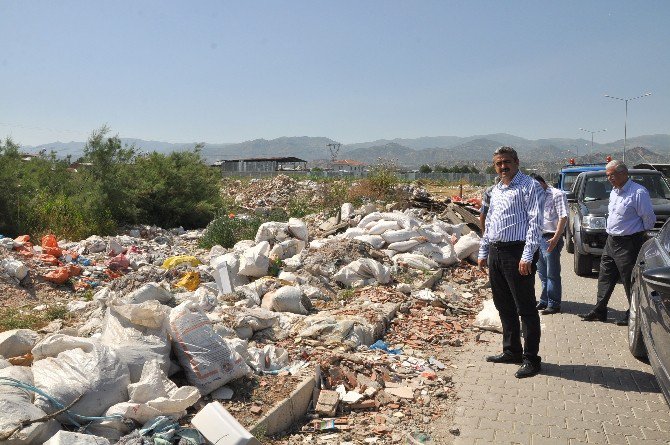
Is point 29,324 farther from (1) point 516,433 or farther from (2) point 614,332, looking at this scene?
(2) point 614,332

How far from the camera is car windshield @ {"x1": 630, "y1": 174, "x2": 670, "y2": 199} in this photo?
1059 cm

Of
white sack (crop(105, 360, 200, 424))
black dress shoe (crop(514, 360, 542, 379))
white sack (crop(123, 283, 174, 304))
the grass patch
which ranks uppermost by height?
white sack (crop(123, 283, 174, 304))

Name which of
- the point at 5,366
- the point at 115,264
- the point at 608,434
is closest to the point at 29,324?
the point at 5,366

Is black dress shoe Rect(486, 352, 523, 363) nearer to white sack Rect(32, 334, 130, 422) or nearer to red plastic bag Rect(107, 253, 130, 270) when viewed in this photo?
white sack Rect(32, 334, 130, 422)

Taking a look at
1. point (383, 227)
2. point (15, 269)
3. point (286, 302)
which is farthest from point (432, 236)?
point (15, 269)

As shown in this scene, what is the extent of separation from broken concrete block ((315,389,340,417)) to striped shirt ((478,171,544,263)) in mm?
2000

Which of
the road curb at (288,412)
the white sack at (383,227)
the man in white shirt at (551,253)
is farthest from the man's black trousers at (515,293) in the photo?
the white sack at (383,227)

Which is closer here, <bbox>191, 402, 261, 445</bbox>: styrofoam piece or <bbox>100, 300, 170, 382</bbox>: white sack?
<bbox>191, 402, 261, 445</bbox>: styrofoam piece

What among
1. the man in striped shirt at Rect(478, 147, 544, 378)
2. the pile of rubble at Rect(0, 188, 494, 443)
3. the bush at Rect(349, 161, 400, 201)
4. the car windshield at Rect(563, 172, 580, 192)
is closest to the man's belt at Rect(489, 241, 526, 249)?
the man in striped shirt at Rect(478, 147, 544, 378)

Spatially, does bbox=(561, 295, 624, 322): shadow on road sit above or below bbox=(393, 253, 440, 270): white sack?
below

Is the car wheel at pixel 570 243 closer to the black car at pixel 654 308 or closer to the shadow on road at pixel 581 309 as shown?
the shadow on road at pixel 581 309

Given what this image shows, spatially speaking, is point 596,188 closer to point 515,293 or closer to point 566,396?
point 515,293

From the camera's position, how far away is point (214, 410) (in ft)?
11.5

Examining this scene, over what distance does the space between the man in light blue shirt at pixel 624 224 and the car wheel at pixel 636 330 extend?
693 millimetres
